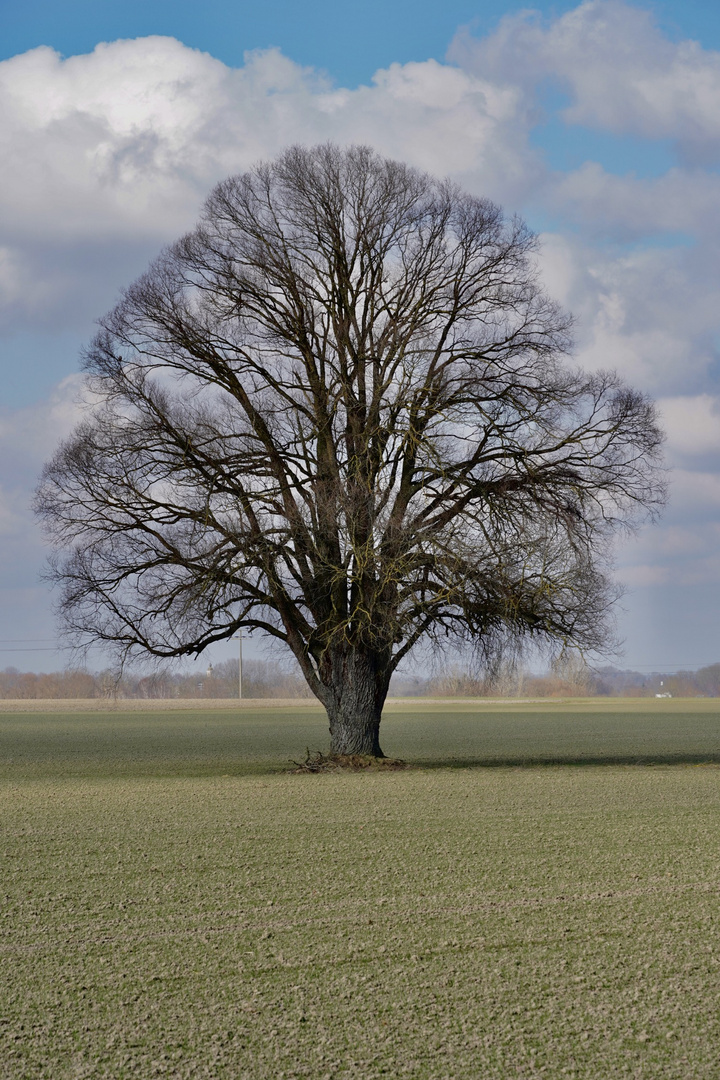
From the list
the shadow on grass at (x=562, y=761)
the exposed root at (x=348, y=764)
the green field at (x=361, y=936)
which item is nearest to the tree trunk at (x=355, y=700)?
the exposed root at (x=348, y=764)

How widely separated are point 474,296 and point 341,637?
8247 millimetres

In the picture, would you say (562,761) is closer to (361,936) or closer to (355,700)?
(355,700)

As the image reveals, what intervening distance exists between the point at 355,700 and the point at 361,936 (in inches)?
589

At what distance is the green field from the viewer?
5.95 meters

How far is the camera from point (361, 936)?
818cm

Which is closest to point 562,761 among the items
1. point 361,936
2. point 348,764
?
point 348,764

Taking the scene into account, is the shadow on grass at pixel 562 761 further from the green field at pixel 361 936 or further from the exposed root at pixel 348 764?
the green field at pixel 361 936

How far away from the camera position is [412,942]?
803cm

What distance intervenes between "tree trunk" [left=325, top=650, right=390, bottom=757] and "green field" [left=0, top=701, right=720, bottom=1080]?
5.30 m

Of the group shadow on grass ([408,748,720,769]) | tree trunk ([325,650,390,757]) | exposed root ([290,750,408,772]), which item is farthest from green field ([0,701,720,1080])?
shadow on grass ([408,748,720,769])

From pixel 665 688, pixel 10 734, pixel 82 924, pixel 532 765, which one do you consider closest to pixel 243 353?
pixel 532 765

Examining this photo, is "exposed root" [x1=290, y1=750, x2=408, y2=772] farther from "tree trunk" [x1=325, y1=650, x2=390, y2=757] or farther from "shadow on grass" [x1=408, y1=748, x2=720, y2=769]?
"shadow on grass" [x1=408, y1=748, x2=720, y2=769]

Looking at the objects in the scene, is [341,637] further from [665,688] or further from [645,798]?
[665,688]

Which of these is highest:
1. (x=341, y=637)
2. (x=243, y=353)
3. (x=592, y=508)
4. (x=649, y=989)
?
(x=243, y=353)
